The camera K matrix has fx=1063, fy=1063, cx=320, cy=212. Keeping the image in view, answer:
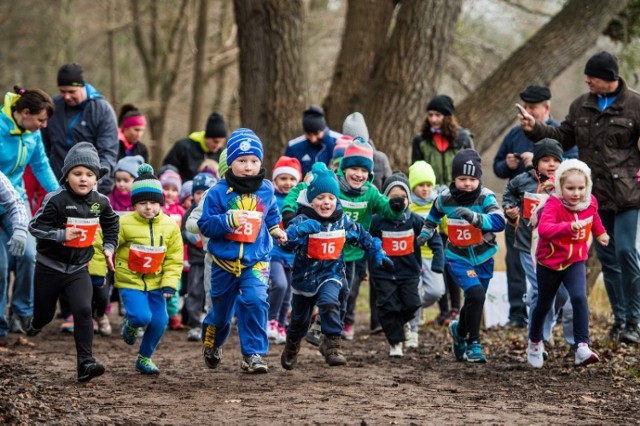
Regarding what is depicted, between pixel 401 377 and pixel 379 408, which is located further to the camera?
pixel 401 377

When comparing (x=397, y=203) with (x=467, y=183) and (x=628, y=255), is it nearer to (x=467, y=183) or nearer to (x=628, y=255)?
(x=467, y=183)

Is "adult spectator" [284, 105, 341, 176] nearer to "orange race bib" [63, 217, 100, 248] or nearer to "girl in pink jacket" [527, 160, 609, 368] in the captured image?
"girl in pink jacket" [527, 160, 609, 368]

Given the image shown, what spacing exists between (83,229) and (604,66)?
17.3 ft

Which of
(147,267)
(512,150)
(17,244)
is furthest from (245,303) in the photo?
(512,150)

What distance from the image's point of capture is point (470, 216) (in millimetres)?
9641

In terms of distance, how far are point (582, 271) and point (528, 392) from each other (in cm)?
145

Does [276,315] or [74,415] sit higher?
[74,415]

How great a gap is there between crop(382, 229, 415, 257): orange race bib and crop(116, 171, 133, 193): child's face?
3400 millimetres

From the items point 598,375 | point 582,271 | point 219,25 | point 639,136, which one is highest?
point 639,136

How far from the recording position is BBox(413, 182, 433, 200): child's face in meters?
12.0

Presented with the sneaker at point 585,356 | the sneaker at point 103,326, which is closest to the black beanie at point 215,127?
the sneaker at point 103,326

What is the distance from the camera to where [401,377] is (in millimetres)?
9281

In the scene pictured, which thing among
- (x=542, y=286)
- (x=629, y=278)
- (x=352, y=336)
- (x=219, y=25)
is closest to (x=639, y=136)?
(x=629, y=278)

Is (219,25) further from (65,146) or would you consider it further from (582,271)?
(582,271)
